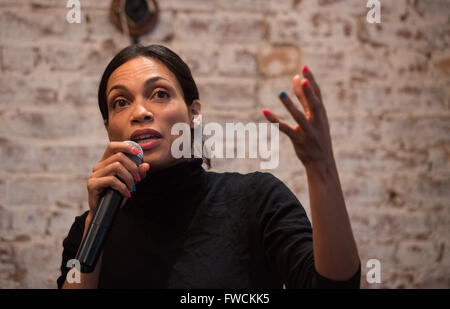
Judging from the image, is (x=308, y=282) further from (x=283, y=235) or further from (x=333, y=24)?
(x=333, y=24)

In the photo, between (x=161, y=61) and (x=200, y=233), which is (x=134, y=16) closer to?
(x=161, y=61)

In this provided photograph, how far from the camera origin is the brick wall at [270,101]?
62.7 inches

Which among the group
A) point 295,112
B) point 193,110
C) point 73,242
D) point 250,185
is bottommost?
point 73,242

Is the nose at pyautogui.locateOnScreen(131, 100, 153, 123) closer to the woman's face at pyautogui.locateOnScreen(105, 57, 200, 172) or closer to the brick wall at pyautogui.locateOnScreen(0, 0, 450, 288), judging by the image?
the woman's face at pyautogui.locateOnScreen(105, 57, 200, 172)

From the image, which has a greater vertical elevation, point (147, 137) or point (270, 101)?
point (270, 101)

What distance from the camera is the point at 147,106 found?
39.0 inches

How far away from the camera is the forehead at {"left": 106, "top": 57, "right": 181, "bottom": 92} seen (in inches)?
40.2

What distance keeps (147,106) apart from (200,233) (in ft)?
1.15

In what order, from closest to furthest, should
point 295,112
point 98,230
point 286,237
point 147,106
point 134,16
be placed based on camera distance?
1. point 295,112
2. point 98,230
3. point 286,237
4. point 147,106
5. point 134,16

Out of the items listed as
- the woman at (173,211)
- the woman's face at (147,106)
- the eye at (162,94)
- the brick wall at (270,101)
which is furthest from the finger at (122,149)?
the brick wall at (270,101)

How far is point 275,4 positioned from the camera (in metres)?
1.69

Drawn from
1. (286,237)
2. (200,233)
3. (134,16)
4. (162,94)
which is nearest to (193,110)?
(162,94)

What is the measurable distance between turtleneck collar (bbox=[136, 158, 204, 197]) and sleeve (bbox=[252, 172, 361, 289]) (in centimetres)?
18
